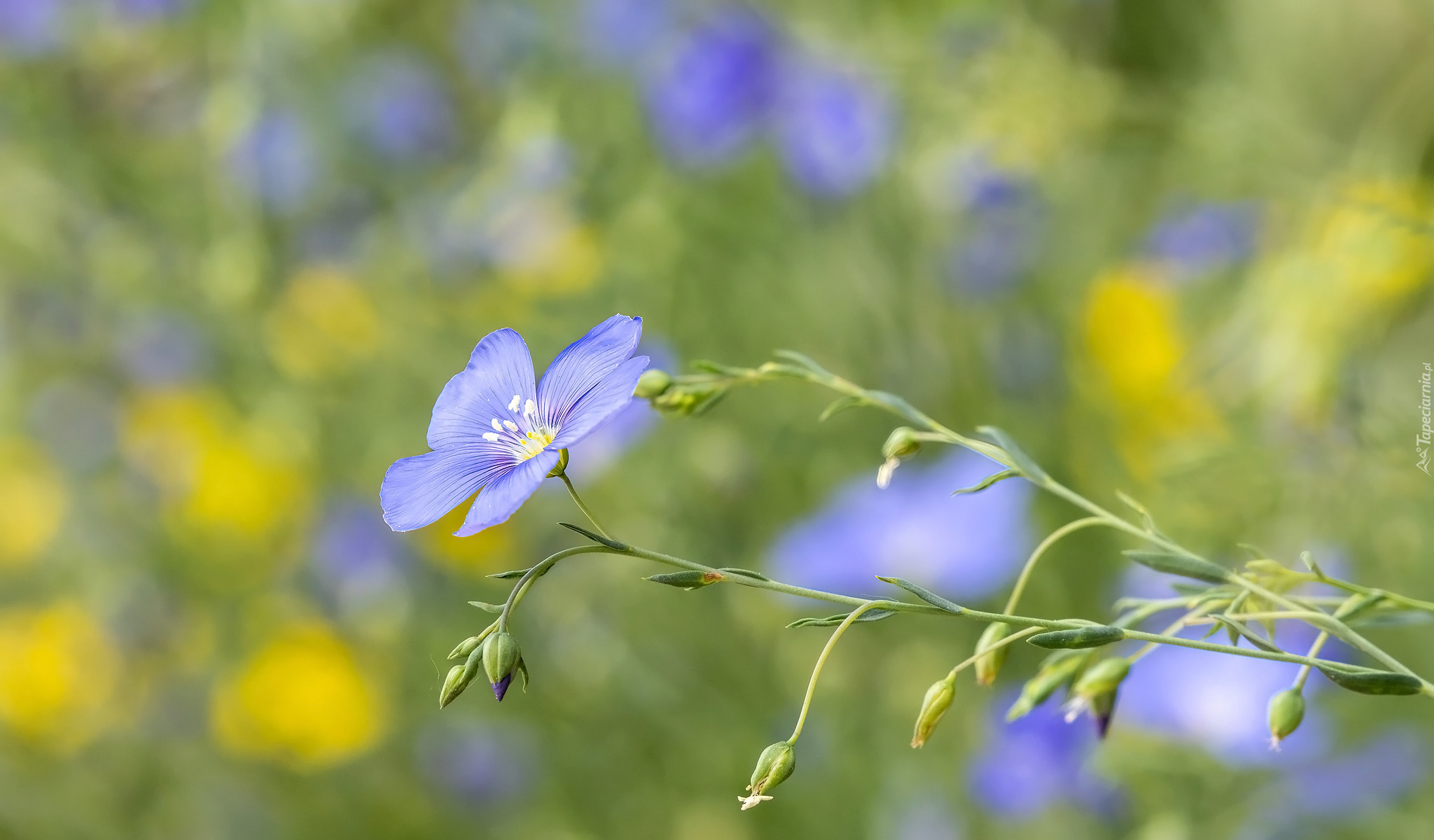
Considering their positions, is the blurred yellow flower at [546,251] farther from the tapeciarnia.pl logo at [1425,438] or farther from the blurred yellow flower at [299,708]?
the tapeciarnia.pl logo at [1425,438]

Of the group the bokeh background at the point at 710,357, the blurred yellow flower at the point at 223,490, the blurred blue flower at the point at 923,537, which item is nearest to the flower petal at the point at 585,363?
the bokeh background at the point at 710,357

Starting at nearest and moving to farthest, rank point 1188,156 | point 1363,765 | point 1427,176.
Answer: point 1363,765
point 1188,156
point 1427,176

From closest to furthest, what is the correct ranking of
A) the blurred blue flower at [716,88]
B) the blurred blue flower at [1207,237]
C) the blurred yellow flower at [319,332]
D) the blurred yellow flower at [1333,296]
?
the blurred yellow flower at [1333,296] → the blurred blue flower at [1207,237] → the blurred blue flower at [716,88] → the blurred yellow flower at [319,332]

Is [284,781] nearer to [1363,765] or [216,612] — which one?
[216,612]

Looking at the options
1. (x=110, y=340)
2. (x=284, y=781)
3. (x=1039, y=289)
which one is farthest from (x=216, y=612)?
(x=1039, y=289)

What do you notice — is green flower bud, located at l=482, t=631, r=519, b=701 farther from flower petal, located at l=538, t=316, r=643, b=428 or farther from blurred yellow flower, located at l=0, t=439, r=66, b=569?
blurred yellow flower, located at l=0, t=439, r=66, b=569

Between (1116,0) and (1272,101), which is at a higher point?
(1116,0)
